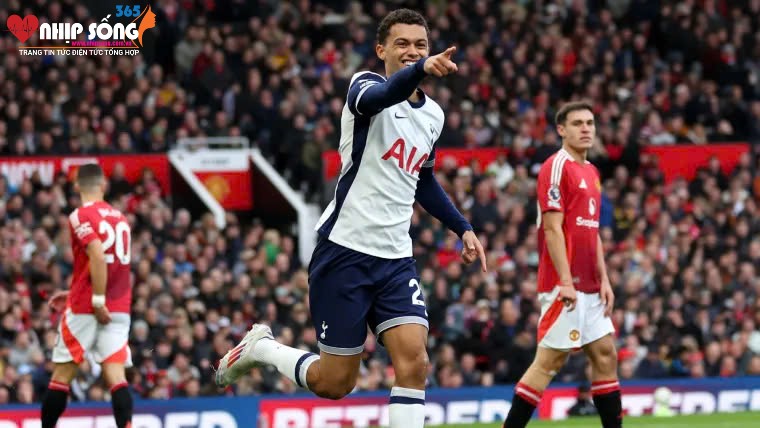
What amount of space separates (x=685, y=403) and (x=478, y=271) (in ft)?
11.6

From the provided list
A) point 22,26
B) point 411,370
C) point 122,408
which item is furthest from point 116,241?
point 22,26

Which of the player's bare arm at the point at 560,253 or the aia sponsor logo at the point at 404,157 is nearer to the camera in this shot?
the aia sponsor logo at the point at 404,157

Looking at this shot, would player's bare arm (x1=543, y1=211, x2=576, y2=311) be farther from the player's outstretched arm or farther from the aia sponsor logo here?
the player's outstretched arm

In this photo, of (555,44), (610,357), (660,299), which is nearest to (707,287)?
(660,299)

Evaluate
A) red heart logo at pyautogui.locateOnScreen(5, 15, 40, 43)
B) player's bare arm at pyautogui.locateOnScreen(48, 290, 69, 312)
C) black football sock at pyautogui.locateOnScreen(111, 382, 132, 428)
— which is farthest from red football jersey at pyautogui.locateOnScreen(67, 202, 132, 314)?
red heart logo at pyautogui.locateOnScreen(5, 15, 40, 43)

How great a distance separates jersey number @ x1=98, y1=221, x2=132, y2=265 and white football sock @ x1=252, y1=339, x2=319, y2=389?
8.30 ft

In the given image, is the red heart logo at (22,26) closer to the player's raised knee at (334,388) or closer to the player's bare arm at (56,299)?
the player's bare arm at (56,299)

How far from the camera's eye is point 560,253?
9.78 metres

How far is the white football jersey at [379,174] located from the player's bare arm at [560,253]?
1784mm

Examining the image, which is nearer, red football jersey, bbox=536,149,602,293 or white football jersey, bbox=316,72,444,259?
white football jersey, bbox=316,72,444,259

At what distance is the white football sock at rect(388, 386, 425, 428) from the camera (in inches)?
311

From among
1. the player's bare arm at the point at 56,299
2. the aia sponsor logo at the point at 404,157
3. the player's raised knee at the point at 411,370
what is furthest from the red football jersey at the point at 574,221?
the player's bare arm at the point at 56,299

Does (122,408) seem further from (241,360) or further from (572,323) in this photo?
(572,323)

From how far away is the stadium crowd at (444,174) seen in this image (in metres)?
16.7
